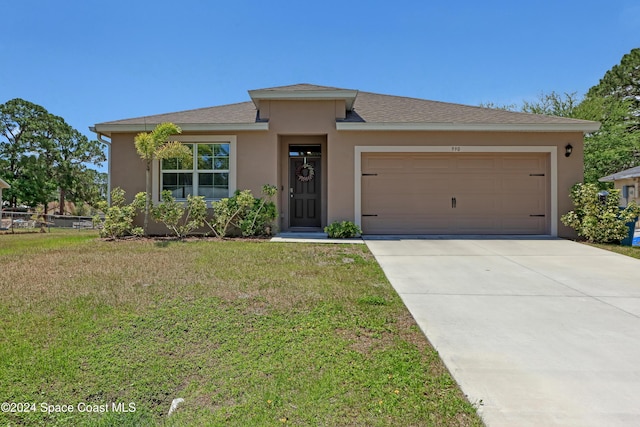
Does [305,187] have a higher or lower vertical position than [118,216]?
higher

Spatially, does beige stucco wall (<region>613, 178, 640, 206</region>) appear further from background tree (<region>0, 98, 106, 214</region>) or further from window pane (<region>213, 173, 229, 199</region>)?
background tree (<region>0, 98, 106, 214</region>)

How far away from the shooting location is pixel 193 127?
975 cm

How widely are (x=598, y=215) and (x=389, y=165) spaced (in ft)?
17.2

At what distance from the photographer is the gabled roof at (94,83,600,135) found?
9.53 meters

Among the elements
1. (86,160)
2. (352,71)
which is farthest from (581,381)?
(86,160)

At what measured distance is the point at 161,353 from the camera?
3.01 metres

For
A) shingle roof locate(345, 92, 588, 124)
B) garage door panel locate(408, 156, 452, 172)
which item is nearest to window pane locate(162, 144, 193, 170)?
shingle roof locate(345, 92, 588, 124)

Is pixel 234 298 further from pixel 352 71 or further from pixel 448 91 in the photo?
pixel 448 91

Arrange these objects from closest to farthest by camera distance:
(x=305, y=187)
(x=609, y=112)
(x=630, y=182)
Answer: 1. (x=305, y=187)
2. (x=630, y=182)
3. (x=609, y=112)

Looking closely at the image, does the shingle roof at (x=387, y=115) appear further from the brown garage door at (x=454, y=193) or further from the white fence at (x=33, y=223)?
the white fence at (x=33, y=223)

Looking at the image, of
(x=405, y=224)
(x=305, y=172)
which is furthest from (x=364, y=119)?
(x=405, y=224)

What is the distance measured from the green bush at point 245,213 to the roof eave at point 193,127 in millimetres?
1652

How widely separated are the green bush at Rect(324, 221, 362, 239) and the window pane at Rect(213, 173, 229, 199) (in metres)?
3.06

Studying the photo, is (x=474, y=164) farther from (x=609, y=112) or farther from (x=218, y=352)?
(x=609, y=112)
